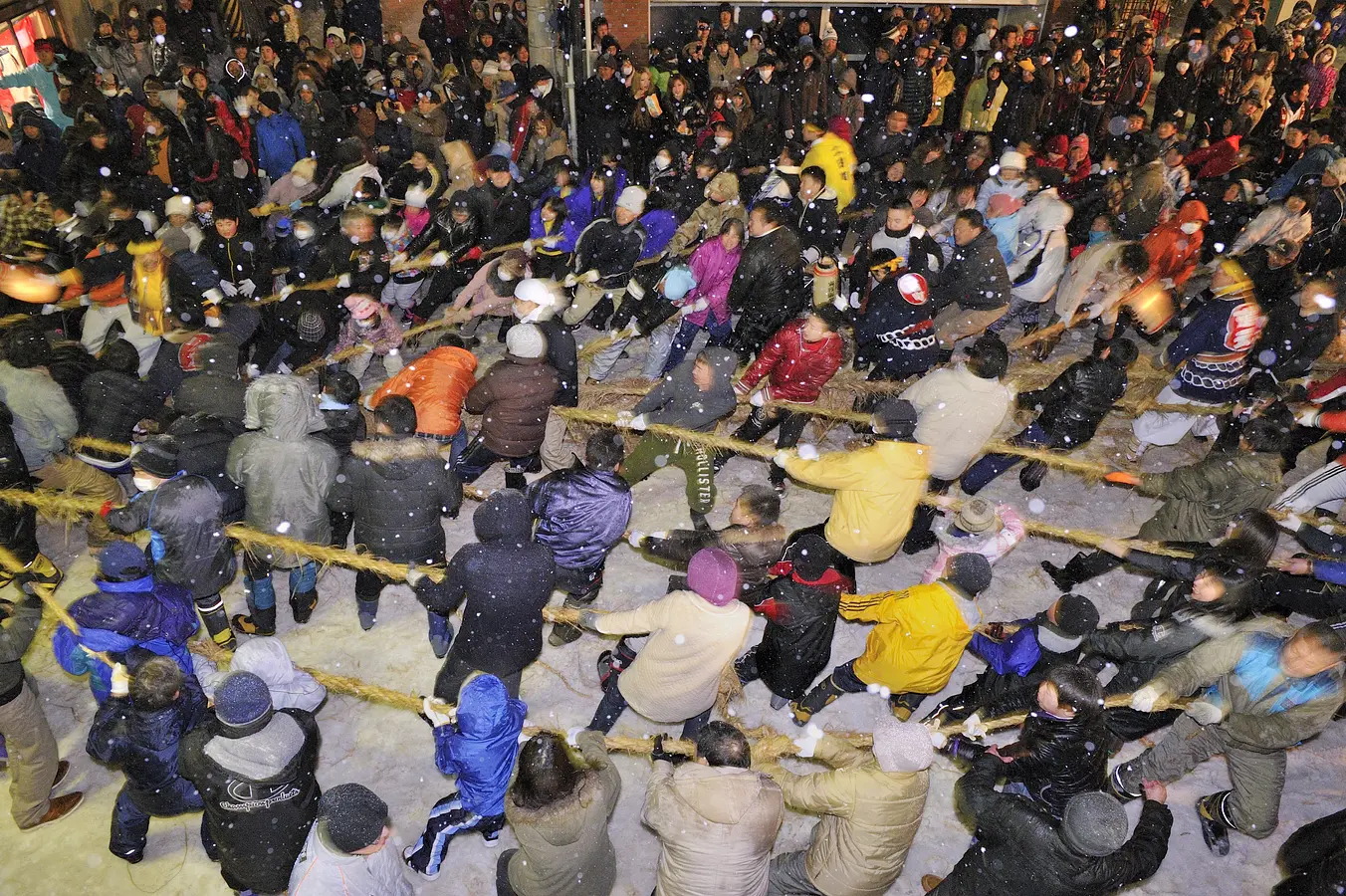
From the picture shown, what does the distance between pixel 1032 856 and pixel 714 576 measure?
1692 millimetres

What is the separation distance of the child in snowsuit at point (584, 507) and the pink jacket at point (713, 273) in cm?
284

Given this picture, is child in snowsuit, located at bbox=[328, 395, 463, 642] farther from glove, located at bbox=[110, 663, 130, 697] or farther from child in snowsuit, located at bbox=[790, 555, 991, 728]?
child in snowsuit, located at bbox=[790, 555, 991, 728]

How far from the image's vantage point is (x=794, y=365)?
20.1ft

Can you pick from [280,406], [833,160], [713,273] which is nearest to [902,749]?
[280,406]

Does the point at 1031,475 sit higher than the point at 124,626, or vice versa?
the point at 124,626

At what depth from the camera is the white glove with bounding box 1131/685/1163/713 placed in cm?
412

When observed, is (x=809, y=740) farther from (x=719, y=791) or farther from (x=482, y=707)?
(x=482, y=707)

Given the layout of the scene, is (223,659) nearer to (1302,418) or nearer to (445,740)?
(445,740)

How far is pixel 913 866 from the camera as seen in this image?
Answer: 4.46 meters

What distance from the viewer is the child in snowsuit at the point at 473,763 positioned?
355 cm

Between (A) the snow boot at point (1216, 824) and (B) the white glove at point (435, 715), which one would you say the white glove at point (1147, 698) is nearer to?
(A) the snow boot at point (1216, 824)

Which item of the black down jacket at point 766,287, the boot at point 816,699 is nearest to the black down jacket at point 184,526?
the boot at point 816,699

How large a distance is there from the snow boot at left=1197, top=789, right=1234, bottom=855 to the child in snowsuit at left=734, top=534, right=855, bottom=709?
2.27 m

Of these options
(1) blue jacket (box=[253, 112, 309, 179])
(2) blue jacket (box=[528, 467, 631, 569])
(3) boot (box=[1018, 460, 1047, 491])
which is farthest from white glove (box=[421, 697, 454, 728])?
(1) blue jacket (box=[253, 112, 309, 179])
